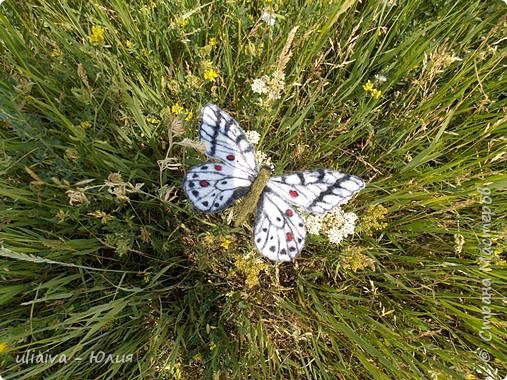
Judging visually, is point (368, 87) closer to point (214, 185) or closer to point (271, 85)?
point (271, 85)

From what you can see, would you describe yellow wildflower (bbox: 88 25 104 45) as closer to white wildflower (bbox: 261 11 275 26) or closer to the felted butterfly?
the felted butterfly

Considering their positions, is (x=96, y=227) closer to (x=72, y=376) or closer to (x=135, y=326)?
(x=135, y=326)

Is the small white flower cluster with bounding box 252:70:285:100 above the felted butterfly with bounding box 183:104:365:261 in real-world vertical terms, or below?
above

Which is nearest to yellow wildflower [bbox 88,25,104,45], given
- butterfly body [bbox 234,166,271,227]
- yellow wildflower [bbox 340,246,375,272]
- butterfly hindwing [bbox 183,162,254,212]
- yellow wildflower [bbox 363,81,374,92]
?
butterfly hindwing [bbox 183,162,254,212]

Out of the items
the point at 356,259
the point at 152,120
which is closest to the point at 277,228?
the point at 356,259

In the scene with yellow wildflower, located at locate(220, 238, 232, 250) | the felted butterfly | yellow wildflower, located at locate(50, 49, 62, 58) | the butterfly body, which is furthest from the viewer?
yellow wildflower, located at locate(50, 49, 62, 58)

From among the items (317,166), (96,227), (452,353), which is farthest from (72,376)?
(452,353)
